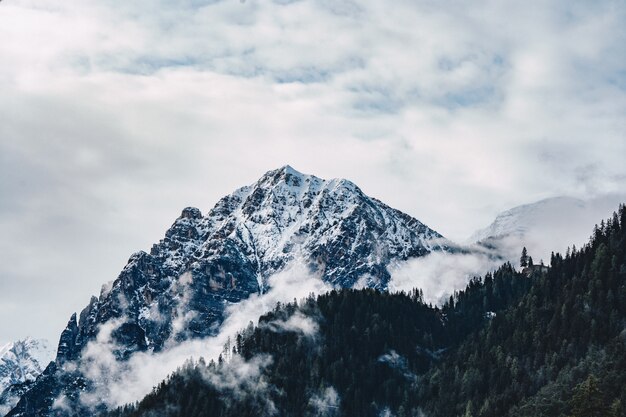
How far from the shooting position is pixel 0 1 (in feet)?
342

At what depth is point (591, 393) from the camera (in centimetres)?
19688

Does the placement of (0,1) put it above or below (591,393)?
above

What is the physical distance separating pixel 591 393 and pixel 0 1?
137 metres

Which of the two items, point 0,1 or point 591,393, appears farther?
point 591,393
